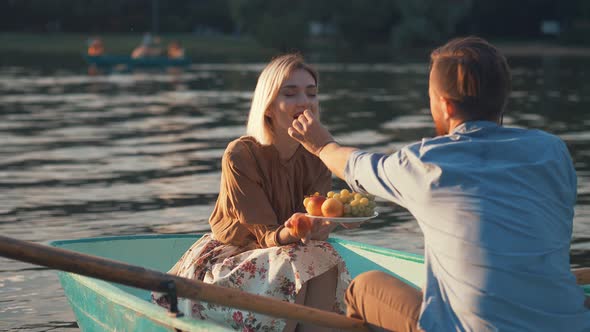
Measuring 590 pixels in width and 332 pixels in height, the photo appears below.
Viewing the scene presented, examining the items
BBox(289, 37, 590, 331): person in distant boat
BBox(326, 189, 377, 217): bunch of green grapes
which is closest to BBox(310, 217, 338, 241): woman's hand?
BBox(326, 189, 377, 217): bunch of green grapes

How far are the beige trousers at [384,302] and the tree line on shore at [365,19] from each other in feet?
191

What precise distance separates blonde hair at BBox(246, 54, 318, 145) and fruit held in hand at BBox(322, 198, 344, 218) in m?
0.76

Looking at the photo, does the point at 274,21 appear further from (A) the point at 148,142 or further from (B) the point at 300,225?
(B) the point at 300,225

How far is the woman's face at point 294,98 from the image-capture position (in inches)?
229

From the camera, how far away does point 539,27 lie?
75.6m

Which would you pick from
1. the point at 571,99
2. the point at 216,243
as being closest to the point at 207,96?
the point at 571,99

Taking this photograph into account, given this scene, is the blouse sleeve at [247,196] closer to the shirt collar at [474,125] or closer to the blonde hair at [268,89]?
the blonde hair at [268,89]

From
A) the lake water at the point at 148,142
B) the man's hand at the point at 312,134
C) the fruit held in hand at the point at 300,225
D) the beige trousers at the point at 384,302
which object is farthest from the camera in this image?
the lake water at the point at 148,142

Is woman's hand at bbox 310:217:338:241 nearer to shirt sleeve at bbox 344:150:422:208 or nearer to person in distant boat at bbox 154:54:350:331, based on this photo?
person in distant boat at bbox 154:54:350:331

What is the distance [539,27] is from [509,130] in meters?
73.3

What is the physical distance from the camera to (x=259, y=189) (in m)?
5.85

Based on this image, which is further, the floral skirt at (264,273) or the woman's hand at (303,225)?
the floral skirt at (264,273)

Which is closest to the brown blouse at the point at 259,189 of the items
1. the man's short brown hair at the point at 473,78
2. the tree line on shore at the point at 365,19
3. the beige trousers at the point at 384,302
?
the beige trousers at the point at 384,302

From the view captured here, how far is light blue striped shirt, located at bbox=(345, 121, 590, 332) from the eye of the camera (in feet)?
13.1
